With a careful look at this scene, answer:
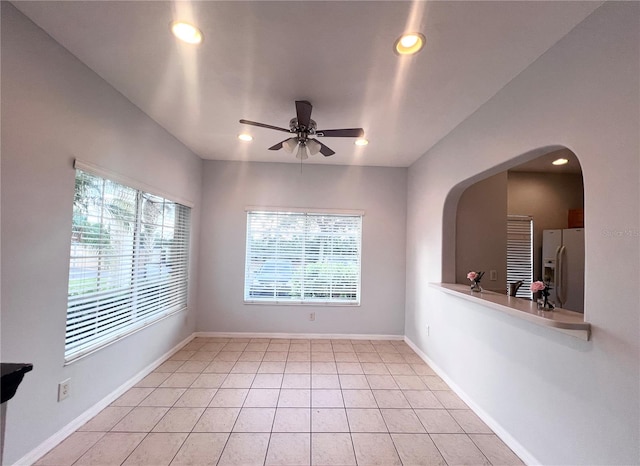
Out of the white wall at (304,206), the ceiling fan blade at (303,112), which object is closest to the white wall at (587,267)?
the ceiling fan blade at (303,112)

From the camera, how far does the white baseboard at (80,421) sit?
177 centimetres

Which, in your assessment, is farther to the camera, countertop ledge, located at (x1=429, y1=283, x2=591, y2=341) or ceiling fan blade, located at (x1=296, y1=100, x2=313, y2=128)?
ceiling fan blade, located at (x1=296, y1=100, x2=313, y2=128)

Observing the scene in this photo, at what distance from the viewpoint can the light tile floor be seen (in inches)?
74.9

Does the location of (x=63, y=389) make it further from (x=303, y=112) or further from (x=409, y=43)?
(x=409, y=43)

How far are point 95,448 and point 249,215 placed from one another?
2988 millimetres

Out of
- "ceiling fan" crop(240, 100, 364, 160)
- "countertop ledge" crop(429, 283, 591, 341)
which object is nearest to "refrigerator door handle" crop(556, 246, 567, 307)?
"countertop ledge" crop(429, 283, 591, 341)

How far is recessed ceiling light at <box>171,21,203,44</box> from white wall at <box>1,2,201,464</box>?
85 centimetres

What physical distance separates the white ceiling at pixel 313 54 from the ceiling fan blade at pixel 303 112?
0.17 metres

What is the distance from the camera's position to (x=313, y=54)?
1.89 metres

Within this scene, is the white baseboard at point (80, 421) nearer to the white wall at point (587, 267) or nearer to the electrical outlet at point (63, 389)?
the electrical outlet at point (63, 389)

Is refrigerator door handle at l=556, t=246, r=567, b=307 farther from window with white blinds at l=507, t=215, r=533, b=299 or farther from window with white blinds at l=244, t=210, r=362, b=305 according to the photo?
window with white blinds at l=244, t=210, r=362, b=305

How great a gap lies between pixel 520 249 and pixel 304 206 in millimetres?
3304

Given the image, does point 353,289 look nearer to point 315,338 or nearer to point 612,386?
point 315,338

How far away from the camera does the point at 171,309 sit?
3.55m
